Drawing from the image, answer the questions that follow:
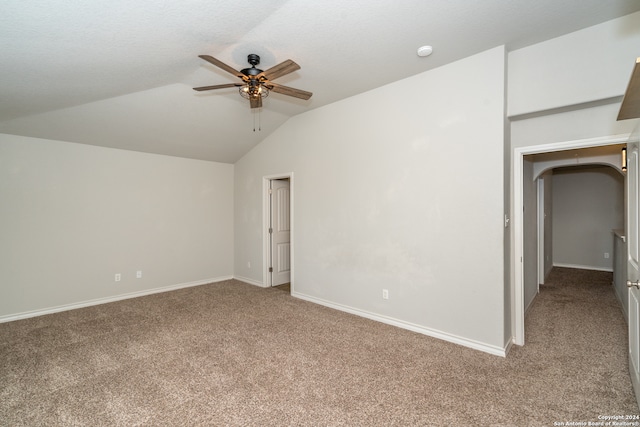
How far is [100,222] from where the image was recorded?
14.7ft

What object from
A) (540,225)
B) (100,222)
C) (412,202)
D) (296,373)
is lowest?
(296,373)

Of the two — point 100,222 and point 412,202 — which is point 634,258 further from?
point 100,222

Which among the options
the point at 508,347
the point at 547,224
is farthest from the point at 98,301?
the point at 547,224

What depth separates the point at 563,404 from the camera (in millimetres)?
2049

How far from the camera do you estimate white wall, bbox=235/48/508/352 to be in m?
2.82

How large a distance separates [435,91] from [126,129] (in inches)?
166

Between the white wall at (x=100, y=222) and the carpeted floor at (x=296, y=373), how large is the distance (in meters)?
0.64

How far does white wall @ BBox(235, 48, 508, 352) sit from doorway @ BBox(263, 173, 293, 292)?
85cm

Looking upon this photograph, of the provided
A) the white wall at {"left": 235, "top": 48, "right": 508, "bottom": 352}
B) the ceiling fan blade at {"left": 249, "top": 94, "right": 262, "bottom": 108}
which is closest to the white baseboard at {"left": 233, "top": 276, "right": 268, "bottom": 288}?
the white wall at {"left": 235, "top": 48, "right": 508, "bottom": 352}

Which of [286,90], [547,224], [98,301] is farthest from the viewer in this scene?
[547,224]

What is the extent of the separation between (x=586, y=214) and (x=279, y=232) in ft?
23.3

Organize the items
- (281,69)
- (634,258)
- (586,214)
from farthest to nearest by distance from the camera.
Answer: (586,214) → (281,69) → (634,258)

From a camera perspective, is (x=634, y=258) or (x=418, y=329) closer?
(x=634, y=258)

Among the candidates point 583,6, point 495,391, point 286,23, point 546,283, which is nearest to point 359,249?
point 495,391
